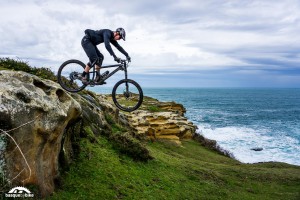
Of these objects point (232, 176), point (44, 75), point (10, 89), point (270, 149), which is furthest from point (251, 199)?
point (270, 149)

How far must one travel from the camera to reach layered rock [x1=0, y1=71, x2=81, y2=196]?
1066 cm

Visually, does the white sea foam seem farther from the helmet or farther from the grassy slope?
the helmet

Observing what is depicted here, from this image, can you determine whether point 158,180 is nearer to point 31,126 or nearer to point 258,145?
point 31,126

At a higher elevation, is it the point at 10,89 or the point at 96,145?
the point at 10,89

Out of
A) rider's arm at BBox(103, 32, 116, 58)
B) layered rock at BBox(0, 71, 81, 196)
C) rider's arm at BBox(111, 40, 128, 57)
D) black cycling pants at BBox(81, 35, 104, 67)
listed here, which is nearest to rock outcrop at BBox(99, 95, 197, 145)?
black cycling pants at BBox(81, 35, 104, 67)

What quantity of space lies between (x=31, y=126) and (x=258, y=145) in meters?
52.3

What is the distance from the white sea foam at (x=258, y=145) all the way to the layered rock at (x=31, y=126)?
3679cm

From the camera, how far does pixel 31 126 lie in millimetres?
11242

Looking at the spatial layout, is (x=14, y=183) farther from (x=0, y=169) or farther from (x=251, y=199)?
(x=251, y=199)

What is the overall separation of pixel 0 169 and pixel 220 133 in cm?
6254

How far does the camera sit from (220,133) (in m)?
69.2

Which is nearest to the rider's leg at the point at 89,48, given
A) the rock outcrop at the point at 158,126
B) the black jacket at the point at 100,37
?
the black jacket at the point at 100,37

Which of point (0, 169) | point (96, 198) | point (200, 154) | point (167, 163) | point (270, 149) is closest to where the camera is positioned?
point (0, 169)

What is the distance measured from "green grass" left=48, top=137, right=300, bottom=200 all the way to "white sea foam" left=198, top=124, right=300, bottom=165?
A: 54.7ft
